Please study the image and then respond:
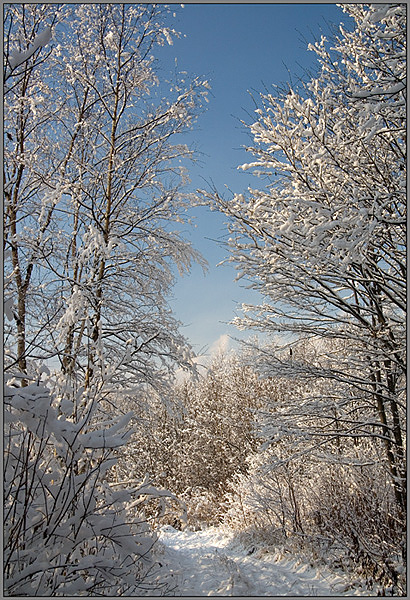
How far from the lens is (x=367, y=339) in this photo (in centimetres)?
440

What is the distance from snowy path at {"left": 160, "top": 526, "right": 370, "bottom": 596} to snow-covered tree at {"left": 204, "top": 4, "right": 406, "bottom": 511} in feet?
4.25

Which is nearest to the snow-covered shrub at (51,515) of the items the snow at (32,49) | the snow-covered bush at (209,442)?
the snow at (32,49)

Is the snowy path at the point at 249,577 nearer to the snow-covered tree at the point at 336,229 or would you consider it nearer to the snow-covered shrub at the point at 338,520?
the snow-covered shrub at the point at 338,520

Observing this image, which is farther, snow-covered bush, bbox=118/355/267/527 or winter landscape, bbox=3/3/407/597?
snow-covered bush, bbox=118/355/267/527

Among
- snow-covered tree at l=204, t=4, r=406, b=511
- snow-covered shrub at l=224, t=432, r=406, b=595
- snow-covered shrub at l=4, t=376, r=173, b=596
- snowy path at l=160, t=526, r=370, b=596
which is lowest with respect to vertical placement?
snowy path at l=160, t=526, r=370, b=596

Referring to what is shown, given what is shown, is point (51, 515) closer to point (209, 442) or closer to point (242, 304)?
point (242, 304)

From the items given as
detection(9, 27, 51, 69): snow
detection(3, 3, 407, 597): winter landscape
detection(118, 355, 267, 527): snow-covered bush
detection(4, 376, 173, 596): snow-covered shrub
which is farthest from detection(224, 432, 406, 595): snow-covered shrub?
detection(118, 355, 267, 527): snow-covered bush

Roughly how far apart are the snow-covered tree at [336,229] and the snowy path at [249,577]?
4.25ft

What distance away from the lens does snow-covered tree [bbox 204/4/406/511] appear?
11.5ft

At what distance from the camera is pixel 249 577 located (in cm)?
444

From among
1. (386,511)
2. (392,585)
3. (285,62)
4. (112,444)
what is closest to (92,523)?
(112,444)

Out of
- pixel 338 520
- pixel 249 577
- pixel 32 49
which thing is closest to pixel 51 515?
pixel 32 49

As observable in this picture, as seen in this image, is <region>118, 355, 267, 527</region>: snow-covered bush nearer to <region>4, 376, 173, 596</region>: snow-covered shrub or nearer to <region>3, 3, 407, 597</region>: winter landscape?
<region>3, 3, 407, 597</region>: winter landscape

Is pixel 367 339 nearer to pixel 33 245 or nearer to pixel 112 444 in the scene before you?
pixel 112 444
